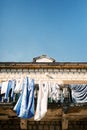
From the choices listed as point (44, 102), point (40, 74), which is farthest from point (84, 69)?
point (44, 102)

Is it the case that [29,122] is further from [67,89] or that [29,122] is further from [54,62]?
[54,62]

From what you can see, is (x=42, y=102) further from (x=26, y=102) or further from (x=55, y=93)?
(x=55, y=93)

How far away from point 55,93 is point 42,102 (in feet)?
3.21

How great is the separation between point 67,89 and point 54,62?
4733 millimetres

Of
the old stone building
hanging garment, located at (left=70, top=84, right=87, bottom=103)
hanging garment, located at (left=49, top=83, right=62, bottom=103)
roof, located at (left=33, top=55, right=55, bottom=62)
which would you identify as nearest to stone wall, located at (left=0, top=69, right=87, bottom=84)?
the old stone building

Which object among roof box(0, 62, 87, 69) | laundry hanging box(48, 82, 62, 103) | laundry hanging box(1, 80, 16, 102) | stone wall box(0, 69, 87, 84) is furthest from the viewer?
roof box(0, 62, 87, 69)

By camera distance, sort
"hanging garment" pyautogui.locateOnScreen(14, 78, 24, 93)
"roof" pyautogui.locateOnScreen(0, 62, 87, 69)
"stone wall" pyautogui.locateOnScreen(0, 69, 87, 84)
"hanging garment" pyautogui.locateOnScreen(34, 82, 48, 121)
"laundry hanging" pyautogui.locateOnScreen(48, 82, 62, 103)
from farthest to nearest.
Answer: "roof" pyautogui.locateOnScreen(0, 62, 87, 69)
"stone wall" pyautogui.locateOnScreen(0, 69, 87, 84)
"hanging garment" pyautogui.locateOnScreen(14, 78, 24, 93)
"laundry hanging" pyautogui.locateOnScreen(48, 82, 62, 103)
"hanging garment" pyautogui.locateOnScreen(34, 82, 48, 121)

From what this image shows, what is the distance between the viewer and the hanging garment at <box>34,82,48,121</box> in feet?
34.8

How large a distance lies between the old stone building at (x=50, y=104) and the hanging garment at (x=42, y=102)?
449 mm

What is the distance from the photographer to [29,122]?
43.0 feet

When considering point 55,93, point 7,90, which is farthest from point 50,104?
point 7,90

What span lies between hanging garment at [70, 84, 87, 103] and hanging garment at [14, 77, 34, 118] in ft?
6.23

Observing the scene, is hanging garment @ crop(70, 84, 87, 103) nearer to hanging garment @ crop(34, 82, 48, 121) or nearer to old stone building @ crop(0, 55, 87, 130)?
old stone building @ crop(0, 55, 87, 130)

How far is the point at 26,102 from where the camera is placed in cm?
1122
